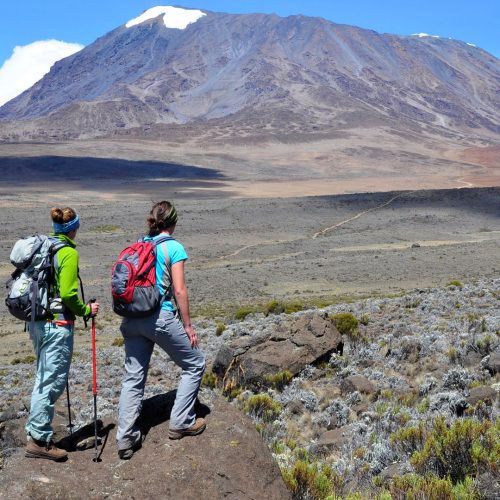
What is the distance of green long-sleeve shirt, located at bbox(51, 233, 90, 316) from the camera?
155 inches

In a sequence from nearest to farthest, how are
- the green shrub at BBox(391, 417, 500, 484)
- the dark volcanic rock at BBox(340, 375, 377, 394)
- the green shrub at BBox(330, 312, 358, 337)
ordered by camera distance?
1. the green shrub at BBox(391, 417, 500, 484)
2. the dark volcanic rock at BBox(340, 375, 377, 394)
3. the green shrub at BBox(330, 312, 358, 337)

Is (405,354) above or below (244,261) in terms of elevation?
above

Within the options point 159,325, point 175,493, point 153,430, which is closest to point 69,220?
point 159,325

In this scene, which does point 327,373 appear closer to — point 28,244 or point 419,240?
point 28,244

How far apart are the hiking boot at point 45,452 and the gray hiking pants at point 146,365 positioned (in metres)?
0.33

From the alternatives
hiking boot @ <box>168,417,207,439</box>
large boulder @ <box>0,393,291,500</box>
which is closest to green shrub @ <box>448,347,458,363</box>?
large boulder @ <box>0,393,291,500</box>

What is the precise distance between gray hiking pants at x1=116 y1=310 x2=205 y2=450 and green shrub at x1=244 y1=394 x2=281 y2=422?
222 centimetres

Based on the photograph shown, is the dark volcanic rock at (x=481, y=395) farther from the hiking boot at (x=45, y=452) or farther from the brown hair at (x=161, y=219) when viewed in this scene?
the hiking boot at (x=45, y=452)

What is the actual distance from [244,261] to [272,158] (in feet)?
230

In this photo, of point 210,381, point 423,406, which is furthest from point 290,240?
point 423,406

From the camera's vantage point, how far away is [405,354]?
7695mm

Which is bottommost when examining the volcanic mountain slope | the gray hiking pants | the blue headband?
the gray hiking pants

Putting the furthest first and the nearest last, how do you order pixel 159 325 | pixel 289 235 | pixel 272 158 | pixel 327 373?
pixel 272 158, pixel 289 235, pixel 327 373, pixel 159 325

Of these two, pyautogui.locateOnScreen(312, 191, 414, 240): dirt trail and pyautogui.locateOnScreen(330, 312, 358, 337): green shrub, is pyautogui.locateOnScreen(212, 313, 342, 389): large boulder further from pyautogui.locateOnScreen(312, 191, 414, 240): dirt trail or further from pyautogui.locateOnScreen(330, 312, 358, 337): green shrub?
pyautogui.locateOnScreen(312, 191, 414, 240): dirt trail
